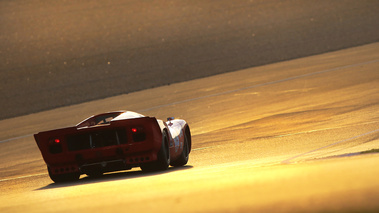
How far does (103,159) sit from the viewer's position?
27.5 feet

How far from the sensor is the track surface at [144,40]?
112 ft

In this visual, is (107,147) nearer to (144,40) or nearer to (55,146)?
(55,146)

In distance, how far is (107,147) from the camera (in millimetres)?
8359

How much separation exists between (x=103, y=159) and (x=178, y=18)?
30.6m

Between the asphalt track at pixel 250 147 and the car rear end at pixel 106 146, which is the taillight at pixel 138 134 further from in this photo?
the asphalt track at pixel 250 147

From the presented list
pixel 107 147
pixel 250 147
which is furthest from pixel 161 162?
pixel 250 147

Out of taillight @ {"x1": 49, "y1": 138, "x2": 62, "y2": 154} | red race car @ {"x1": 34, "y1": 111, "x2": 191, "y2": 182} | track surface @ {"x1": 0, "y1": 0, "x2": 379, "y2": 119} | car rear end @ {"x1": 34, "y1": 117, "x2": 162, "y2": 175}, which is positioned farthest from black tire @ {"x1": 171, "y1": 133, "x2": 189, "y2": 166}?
track surface @ {"x1": 0, "y1": 0, "x2": 379, "y2": 119}

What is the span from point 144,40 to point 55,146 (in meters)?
28.9

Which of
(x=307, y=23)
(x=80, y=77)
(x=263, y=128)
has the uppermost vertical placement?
(x=307, y=23)

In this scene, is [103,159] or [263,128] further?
[263,128]

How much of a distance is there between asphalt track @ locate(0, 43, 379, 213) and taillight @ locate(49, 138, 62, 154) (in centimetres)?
42

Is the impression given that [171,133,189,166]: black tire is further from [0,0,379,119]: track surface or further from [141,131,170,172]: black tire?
[0,0,379,119]: track surface

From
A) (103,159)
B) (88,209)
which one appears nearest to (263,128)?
Answer: (103,159)

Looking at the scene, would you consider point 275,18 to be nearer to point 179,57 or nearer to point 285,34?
point 285,34
